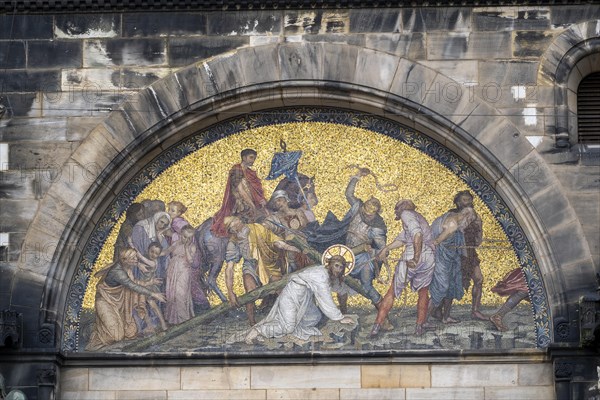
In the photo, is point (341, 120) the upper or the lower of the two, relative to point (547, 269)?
upper

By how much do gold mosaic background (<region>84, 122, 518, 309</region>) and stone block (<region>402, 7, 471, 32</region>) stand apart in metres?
1.10

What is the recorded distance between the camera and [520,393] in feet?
55.9

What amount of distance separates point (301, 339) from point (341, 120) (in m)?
2.18

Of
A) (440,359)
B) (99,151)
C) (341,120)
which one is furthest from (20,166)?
(440,359)

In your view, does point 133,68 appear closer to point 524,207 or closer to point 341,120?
point 341,120

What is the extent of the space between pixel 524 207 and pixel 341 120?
77.4 inches

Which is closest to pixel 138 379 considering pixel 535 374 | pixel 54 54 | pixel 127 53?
pixel 127 53

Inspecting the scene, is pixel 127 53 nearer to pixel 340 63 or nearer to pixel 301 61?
pixel 301 61

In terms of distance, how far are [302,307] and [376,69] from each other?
7.72 feet

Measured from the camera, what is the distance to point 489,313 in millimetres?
17328

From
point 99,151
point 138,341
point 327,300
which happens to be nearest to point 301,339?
point 327,300

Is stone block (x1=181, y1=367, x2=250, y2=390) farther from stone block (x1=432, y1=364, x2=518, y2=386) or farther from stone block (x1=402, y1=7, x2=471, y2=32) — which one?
stone block (x1=402, y1=7, x2=471, y2=32)

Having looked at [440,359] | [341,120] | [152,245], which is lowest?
[440,359]

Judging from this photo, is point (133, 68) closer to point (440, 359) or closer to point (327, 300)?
point (327, 300)
